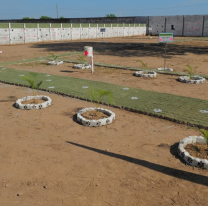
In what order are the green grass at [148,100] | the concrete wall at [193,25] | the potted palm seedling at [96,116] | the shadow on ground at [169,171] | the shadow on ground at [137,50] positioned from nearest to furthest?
the shadow on ground at [169,171]
the potted palm seedling at [96,116]
the green grass at [148,100]
the shadow on ground at [137,50]
the concrete wall at [193,25]

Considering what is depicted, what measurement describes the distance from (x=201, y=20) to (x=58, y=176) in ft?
137

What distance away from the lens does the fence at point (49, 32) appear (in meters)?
24.5

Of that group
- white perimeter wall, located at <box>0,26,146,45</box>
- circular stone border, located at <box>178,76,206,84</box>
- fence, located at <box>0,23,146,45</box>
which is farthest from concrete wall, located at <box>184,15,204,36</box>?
circular stone border, located at <box>178,76,206,84</box>

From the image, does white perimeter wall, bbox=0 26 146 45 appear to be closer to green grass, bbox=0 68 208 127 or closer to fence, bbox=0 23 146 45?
fence, bbox=0 23 146 45

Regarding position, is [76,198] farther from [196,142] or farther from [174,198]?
[196,142]

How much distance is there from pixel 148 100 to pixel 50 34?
79.7 feet

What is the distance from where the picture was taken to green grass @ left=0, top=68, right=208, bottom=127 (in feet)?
17.4

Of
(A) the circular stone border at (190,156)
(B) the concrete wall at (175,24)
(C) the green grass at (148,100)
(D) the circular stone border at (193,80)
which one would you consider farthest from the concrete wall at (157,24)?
(A) the circular stone border at (190,156)

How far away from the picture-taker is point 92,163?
11.8ft

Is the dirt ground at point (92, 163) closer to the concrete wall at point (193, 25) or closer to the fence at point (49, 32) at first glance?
the fence at point (49, 32)

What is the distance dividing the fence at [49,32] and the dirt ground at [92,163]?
1987 centimetres

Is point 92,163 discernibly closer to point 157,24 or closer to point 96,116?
point 96,116

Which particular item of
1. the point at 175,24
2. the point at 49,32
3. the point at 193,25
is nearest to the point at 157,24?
the point at 175,24

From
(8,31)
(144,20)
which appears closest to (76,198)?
(8,31)
